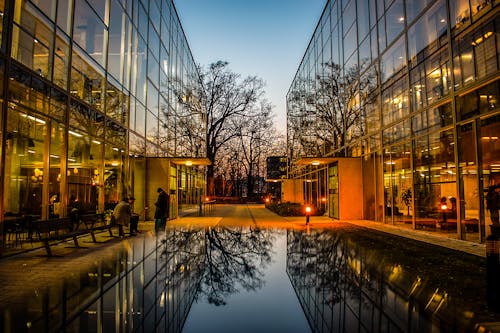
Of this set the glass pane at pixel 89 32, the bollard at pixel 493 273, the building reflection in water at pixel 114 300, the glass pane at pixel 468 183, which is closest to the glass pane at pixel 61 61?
the glass pane at pixel 89 32

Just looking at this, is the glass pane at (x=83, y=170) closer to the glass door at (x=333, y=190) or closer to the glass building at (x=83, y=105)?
the glass building at (x=83, y=105)

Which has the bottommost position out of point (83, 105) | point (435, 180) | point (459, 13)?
point (435, 180)

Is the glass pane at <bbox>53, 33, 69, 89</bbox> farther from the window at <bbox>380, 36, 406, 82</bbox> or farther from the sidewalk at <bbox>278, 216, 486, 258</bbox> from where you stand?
the window at <bbox>380, 36, 406, 82</bbox>

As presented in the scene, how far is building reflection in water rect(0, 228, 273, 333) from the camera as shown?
4660 millimetres

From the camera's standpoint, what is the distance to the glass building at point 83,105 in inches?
406

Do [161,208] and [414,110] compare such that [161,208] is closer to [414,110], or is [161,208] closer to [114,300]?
[114,300]

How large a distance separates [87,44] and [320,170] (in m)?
20.0

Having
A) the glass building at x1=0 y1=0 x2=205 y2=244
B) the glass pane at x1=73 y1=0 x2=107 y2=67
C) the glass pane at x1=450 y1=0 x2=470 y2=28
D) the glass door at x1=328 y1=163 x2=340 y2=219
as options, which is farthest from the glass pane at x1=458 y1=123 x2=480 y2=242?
the glass pane at x1=73 y1=0 x2=107 y2=67

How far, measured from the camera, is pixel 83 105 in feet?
48.2

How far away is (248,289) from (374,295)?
2082 mm

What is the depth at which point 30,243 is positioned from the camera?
11617 millimetres

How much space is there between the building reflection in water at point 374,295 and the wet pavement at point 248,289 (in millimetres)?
17

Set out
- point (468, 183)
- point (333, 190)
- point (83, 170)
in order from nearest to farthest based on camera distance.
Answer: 1. point (468, 183)
2. point (83, 170)
3. point (333, 190)

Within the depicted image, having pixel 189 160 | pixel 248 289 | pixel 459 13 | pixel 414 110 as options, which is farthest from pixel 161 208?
pixel 459 13
